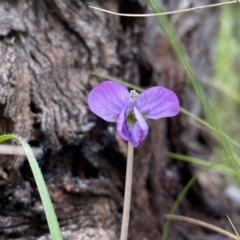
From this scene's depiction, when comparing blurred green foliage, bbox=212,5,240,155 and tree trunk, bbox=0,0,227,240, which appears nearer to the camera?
tree trunk, bbox=0,0,227,240

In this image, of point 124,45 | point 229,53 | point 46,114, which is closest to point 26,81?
point 46,114

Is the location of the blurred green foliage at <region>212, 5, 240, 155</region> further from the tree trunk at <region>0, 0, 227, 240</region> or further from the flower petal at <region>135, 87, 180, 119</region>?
the flower petal at <region>135, 87, 180, 119</region>

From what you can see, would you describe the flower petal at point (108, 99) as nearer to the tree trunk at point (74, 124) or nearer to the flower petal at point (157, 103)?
the flower petal at point (157, 103)

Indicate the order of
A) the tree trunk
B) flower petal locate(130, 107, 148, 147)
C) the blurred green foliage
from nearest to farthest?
flower petal locate(130, 107, 148, 147)
the tree trunk
the blurred green foliage

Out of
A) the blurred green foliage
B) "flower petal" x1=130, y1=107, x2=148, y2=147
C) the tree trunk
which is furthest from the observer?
the blurred green foliage

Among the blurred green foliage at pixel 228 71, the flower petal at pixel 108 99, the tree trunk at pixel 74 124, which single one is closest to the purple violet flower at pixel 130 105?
the flower petal at pixel 108 99

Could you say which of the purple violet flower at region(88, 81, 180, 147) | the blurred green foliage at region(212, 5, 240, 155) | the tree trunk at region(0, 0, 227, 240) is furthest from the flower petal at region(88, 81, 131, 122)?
the blurred green foliage at region(212, 5, 240, 155)

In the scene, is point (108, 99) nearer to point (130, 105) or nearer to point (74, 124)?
point (130, 105)

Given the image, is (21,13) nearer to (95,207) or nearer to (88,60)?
(88,60)
